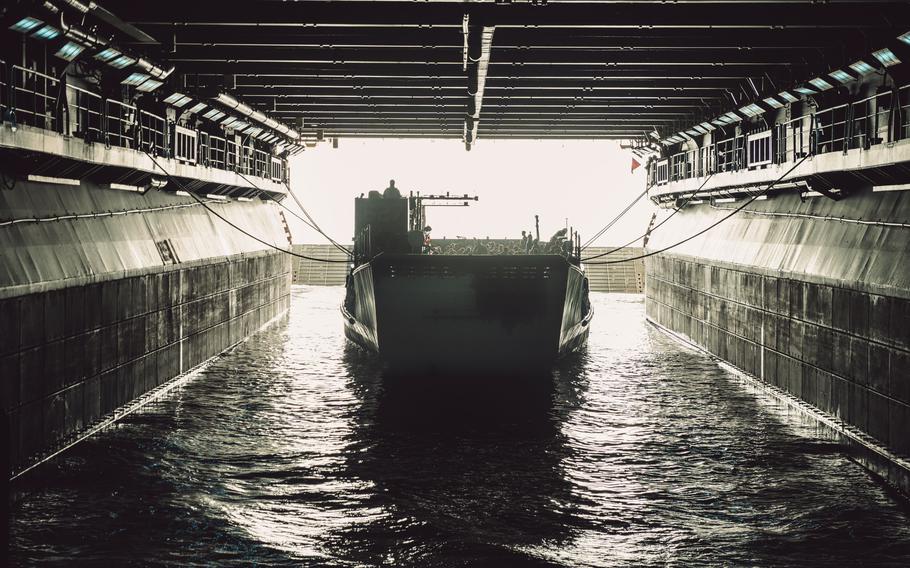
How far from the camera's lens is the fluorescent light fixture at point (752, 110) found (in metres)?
24.3

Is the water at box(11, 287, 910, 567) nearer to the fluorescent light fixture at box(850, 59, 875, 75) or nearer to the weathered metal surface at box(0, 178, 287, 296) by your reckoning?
the weathered metal surface at box(0, 178, 287, 296)

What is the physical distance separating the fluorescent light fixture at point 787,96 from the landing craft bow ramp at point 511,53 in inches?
13.0

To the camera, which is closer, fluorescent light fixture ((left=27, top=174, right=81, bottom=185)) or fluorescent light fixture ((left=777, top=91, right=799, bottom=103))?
fluorescent light fixture ((left=27, top=174, right=81, bottom=185))

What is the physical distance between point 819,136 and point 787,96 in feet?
7.50

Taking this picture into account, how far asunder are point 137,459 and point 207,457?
1082 mm

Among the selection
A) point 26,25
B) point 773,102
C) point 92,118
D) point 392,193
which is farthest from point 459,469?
point 392,193

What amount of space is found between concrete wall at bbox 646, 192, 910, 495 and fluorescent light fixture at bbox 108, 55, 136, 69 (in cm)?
1472

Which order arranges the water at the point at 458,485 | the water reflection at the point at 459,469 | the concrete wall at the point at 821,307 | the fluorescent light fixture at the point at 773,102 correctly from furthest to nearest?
the fluorescent light fixture at the point at 773,102 < the concrete wall at the point at 821,307 < the water reflection at the point at 459,469 < the water at the point at 458,485

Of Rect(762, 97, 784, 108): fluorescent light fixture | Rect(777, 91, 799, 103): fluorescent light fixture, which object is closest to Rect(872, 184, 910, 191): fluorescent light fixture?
Rect(777, 91, 799, 103): fluorescent light fixture

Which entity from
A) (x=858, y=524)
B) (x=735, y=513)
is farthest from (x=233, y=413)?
(x=858, y=524)

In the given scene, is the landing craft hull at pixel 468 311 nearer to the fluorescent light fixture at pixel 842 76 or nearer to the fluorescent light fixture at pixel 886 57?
the fluorescent light fixture at pixel 842 76

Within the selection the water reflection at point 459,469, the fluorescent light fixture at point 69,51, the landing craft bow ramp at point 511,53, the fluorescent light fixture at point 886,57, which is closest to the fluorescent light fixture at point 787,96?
the landing craft bow ramp at point 511,53

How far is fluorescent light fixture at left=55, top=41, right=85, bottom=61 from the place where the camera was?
16.5 meters

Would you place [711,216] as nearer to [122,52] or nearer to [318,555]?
[122,52]
